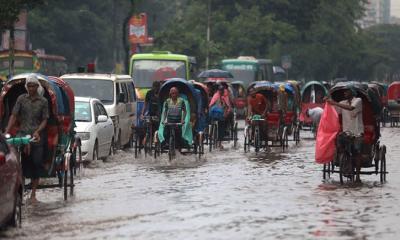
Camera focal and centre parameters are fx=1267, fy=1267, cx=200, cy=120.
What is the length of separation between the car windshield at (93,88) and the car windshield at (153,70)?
12770 millimetres

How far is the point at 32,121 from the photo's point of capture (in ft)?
56.0

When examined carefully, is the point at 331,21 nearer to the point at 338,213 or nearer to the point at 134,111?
the point at 134,111

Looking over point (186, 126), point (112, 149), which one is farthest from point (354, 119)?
point (112, 149)

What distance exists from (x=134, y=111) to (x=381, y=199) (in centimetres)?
1524

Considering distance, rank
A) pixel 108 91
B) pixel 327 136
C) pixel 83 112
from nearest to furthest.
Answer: pixel 327 136
pixel 83 112
pixel 108 91

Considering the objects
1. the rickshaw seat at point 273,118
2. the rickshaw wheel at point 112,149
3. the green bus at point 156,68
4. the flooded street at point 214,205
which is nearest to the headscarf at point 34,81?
the flooded street at point 214,205

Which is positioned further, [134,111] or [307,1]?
[307,1]

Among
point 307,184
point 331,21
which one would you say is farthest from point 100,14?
point 307,184

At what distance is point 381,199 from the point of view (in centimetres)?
1762

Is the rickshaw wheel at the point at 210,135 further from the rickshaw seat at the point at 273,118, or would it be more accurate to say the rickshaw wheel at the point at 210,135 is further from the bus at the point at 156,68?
the bus at the point at 156,68

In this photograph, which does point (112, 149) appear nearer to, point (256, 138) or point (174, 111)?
point (174, 111)

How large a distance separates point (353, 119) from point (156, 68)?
23109 mm

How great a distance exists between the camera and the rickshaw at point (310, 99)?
40.8m

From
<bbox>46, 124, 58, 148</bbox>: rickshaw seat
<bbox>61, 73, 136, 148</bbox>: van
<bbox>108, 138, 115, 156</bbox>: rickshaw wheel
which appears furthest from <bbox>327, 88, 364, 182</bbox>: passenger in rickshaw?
<bbox>61, 73, 136, 148</bbox>: van
